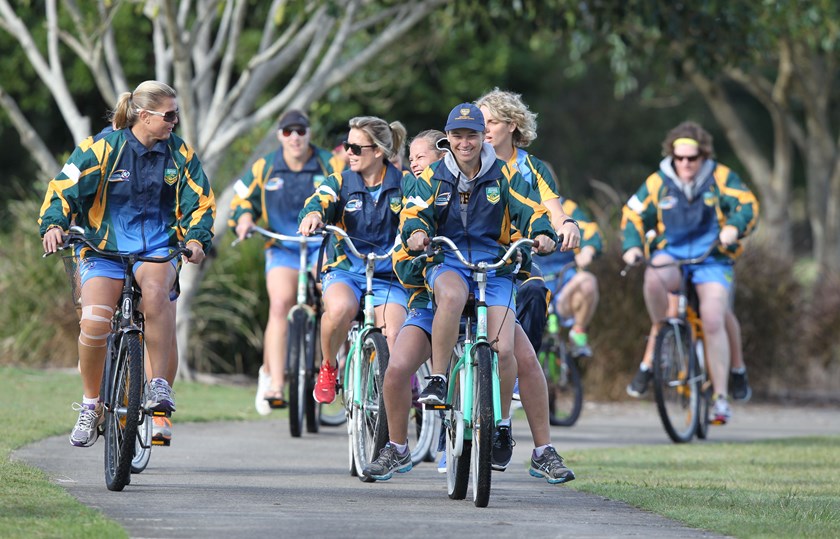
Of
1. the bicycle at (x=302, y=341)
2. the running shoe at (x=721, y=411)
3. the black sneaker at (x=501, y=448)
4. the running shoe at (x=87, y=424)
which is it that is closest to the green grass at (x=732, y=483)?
the running shoe at (x=721, y=411)

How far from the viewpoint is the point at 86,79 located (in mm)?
24828

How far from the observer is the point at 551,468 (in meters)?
7.75

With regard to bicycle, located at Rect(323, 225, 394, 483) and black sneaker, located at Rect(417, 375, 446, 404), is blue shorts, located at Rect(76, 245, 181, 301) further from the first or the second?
black sneaker, located at Rect(417, 375, 446, 404)

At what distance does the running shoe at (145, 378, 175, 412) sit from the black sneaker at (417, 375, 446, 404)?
47.1 inches

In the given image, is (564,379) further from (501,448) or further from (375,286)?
(501,448)

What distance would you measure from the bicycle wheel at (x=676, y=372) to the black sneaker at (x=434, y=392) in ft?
13.8

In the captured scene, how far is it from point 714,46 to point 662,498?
8.38 m

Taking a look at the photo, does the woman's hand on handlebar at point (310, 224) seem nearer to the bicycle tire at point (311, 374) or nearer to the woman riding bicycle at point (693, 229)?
the bicycle tire at point (311, 374)

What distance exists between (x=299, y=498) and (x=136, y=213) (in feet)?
5.36

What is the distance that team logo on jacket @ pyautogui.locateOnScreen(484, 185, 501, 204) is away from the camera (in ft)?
24.7

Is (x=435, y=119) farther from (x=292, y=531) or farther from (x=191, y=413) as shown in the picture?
(x=292, y=531)

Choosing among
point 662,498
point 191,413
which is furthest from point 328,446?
point 662,498

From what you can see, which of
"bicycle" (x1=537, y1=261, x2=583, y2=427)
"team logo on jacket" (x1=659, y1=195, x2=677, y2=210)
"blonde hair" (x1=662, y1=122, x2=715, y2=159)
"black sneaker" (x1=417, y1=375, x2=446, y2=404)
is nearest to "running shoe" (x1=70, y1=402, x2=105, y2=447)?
"black sneaker" (x1=417, y1=375, x2=446, y2=404)

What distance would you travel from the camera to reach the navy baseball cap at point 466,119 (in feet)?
24.4
